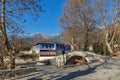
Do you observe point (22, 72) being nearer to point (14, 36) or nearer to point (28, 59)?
point (14, 36)

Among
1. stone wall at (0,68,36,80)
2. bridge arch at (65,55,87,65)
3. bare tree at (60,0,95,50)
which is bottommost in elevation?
stone wall at (0,68,36,80)

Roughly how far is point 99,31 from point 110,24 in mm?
6556

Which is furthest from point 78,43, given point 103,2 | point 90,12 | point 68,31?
point 103,2

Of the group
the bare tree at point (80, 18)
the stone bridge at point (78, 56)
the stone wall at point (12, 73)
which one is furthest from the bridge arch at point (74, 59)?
the stone wall at point (12, 73)

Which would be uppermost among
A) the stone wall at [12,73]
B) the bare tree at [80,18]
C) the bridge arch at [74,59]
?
the bare tree at [80,18]

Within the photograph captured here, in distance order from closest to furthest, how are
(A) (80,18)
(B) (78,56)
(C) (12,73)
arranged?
(C) (12,73) → (B) (78,56) → (A) (80,18)

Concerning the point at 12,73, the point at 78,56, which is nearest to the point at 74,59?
the point at 78,56

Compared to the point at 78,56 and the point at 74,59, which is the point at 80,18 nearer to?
the point at 74,59

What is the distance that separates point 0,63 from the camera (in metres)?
16.0

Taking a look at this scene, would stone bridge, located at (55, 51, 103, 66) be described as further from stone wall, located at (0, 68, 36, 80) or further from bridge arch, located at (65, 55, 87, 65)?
stone wall, located at (0, 68, 36, 80)

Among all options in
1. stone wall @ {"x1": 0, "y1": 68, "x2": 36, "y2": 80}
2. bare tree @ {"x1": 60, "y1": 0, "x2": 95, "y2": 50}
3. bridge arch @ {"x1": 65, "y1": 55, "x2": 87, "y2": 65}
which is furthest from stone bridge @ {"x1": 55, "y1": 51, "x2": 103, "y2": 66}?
stone wall @ {"x1": 0, "y1": 68, "x2": 36, "y2": 80}

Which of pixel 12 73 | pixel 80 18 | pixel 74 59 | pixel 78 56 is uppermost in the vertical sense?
pixel 80 18

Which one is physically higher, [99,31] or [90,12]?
[90,12]

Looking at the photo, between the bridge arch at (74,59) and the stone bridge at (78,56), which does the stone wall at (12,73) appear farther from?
the bridge arch at (74,59)
